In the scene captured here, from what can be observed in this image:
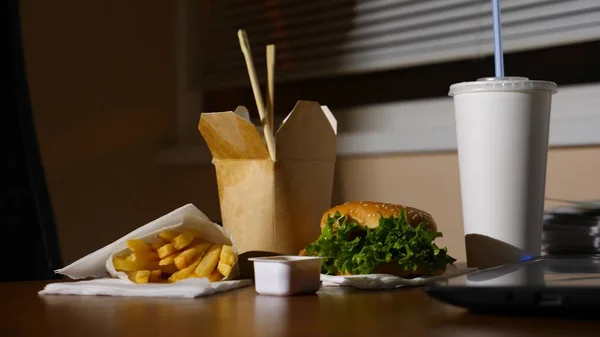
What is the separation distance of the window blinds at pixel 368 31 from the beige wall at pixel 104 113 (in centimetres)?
16

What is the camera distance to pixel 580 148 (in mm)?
1249

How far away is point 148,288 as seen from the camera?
809mm

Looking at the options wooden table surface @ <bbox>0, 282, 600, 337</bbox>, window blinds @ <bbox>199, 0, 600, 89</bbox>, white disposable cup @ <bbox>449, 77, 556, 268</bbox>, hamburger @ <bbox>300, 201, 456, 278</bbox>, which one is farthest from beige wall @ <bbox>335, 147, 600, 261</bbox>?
wooden table surface @ <bbox>0, 282, 600, 337</bbox>

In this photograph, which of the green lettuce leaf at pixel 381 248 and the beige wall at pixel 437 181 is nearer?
the green lettuce leaf at pixel 381 248

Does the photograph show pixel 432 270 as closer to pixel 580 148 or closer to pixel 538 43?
pixel 580 148

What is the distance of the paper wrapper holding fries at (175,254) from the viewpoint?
88 centimetres

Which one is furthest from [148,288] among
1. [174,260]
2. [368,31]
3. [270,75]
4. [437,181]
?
[368,31]

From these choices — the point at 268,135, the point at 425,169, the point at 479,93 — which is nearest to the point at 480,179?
the point at 479,93

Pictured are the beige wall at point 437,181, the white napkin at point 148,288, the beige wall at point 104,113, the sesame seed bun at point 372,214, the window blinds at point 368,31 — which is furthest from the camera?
the beige wall at point 104,113

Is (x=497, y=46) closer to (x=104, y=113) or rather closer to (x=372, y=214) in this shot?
(x=372, y=214)

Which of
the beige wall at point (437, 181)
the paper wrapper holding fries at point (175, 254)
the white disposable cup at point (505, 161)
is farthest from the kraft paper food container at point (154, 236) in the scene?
the beige wall at point (437, 181)

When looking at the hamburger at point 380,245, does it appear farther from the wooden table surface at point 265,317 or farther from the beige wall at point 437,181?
the beige wall at point 437,181

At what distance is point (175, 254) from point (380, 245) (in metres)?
0.23

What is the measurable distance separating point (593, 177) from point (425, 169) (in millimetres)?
302
